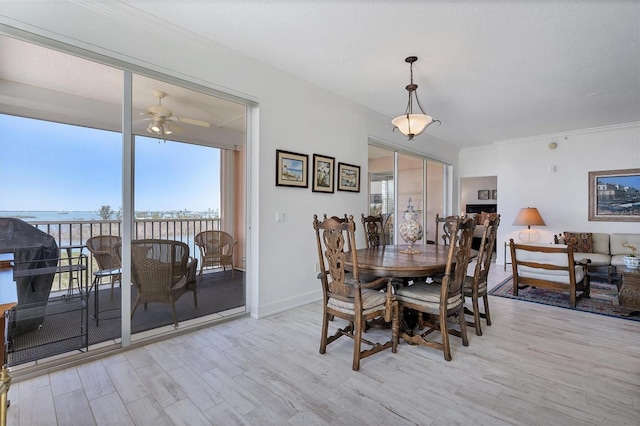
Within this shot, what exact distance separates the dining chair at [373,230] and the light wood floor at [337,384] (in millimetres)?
1312

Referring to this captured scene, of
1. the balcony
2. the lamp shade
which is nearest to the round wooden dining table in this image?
the balcony

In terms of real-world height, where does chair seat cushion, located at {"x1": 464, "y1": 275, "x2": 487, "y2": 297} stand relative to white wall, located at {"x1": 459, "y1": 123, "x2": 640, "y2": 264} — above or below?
below

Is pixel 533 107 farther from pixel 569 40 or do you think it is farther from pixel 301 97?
pixel 301 97

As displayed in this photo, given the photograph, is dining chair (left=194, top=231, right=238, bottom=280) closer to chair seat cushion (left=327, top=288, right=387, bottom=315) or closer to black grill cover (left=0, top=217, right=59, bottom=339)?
black grill cover (left=0, top=217, right=59, bottom=339)

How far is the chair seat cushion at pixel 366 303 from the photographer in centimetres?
226

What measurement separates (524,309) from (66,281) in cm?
454

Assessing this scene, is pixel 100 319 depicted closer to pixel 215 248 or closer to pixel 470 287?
pixel 215 248

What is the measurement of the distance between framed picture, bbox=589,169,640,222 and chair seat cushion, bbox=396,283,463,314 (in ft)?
16.2

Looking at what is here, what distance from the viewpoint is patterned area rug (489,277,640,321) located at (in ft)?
11.3

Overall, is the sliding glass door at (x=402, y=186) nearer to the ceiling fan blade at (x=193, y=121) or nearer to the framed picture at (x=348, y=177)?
the framed picture at (x=348, y=177)

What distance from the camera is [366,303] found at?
89.0 inches

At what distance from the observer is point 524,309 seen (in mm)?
3521

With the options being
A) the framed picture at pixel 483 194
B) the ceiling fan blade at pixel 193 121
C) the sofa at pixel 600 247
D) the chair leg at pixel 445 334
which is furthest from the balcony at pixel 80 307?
the framed picture at pixel 483 194

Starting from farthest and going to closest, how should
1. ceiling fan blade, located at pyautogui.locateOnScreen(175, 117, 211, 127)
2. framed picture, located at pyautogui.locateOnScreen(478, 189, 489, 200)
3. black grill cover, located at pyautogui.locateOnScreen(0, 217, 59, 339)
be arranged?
framed picture, located at pyautogui.locateOnScreen(478, 189, 489, 200) < ceiling fan blade, located at pyautogui.locateOnScreen(175, 117, 211, 127) < black grill cover, located at pyautogui.locateOnScreen(0, 217, 59, 339)
